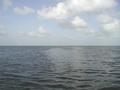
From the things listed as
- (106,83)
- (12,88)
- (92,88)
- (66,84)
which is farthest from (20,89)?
(106,83)

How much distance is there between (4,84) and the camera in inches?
1036

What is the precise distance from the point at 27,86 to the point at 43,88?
96.8 inches

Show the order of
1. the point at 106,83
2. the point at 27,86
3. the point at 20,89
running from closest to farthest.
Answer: the point at 20,89 → the point at 27,86 → the point at 106,83

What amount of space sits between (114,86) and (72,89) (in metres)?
6.30

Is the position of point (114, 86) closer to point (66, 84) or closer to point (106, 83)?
point (106, 83)

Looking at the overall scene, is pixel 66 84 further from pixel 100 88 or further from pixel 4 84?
pixel 4 84

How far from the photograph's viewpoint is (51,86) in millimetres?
25609

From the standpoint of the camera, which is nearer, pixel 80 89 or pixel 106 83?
pixel 80 89

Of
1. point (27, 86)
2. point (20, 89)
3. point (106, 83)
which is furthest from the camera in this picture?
point (106, 83)

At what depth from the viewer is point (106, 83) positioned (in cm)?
2759

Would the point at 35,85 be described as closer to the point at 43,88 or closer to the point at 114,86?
the point at 43,88

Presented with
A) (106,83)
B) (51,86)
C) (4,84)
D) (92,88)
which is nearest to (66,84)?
(51,86)

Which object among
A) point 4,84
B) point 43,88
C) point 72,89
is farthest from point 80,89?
point 4,84

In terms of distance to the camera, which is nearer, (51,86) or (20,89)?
(20,89)
